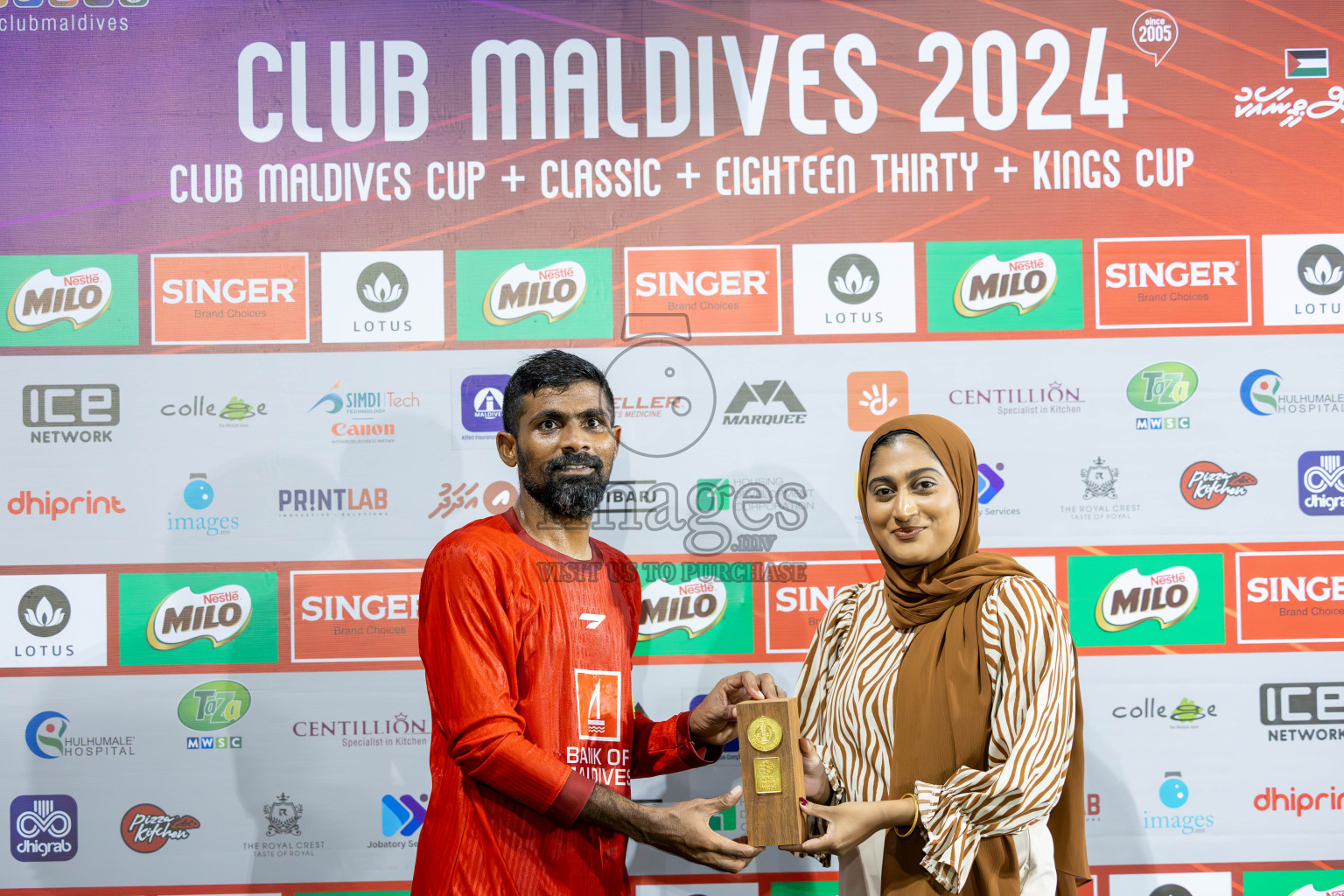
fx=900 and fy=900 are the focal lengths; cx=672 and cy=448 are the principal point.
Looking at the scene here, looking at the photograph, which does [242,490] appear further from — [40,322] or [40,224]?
[40,224]

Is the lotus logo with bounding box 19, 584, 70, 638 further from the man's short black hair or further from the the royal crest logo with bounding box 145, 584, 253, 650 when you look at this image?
the man's short black hair

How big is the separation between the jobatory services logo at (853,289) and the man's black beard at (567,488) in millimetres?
1047

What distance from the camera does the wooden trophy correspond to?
1.91 metres

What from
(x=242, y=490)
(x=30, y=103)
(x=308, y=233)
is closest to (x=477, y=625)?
(x=242, y=490)

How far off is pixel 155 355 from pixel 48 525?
645 mm

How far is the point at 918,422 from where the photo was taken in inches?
82.9

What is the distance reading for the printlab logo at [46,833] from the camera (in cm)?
290

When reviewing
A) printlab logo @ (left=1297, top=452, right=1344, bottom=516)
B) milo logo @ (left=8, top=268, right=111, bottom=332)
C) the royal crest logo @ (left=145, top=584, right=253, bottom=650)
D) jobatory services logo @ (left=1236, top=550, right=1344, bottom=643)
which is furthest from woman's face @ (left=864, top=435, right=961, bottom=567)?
milo logo @ (left=8, top=268, right=111, bottom=332)

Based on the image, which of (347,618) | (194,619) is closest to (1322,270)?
(347,618)

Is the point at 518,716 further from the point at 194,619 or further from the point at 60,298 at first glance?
the point at 60,298

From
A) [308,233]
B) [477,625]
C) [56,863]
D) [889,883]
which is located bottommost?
[56,863]

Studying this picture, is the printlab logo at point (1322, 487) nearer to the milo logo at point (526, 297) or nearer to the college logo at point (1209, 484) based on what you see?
the college logo at point (1209, 484)

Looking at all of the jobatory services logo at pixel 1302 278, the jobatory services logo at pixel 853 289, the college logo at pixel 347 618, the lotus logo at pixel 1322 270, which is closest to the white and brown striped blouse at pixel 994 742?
the jobatory services logo at pixel 853 289

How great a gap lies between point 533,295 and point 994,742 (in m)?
1.89
